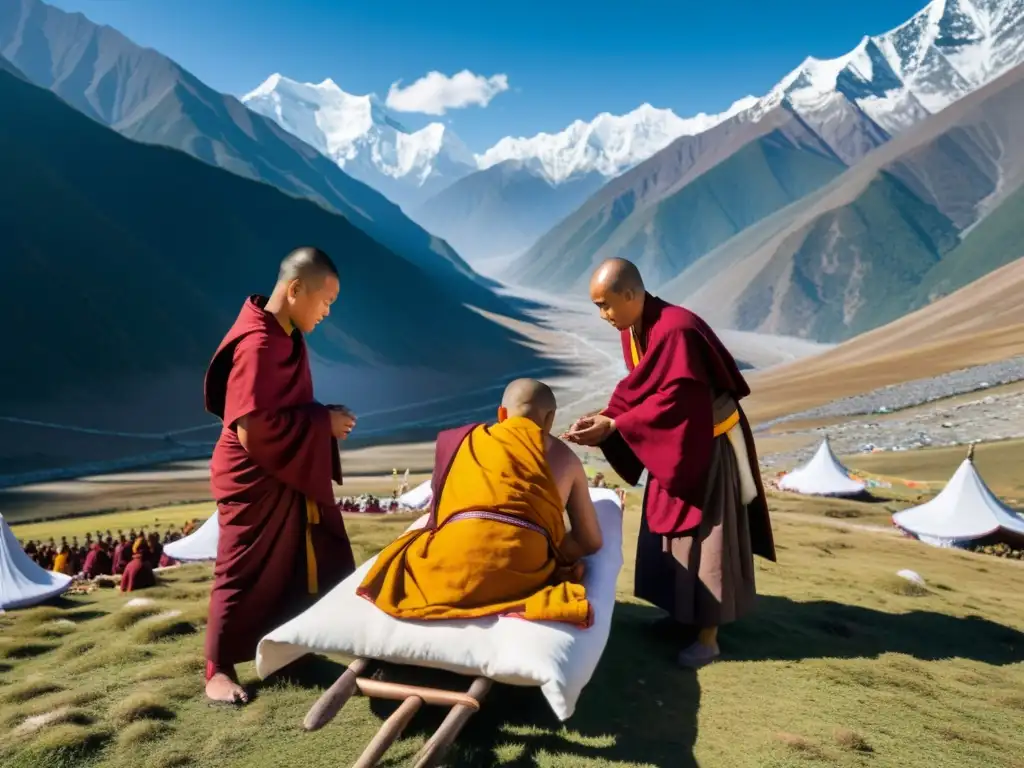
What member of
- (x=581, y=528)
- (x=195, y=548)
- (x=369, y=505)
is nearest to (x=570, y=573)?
(x=581, y=528)

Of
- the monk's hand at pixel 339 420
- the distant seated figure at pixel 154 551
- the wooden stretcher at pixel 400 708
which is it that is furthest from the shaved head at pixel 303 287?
the distant seated figure at pixel 154 551

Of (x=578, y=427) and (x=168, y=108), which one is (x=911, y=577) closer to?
(x=578, y=427)

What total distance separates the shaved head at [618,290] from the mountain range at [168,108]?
446 feet

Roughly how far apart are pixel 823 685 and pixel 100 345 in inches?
2709

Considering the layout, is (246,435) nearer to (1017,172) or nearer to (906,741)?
(906,741)

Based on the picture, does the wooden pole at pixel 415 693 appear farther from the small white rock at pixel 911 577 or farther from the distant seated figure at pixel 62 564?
the distant seated figure at pixel 62 564

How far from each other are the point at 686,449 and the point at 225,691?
4005 mm

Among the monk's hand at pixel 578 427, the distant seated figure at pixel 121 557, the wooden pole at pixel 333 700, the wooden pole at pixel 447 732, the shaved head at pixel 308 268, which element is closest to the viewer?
the wooden pole at pixel 447 732

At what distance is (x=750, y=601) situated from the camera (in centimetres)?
631

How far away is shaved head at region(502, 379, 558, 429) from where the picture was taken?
538 centimetres

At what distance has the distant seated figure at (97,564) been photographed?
1419cm

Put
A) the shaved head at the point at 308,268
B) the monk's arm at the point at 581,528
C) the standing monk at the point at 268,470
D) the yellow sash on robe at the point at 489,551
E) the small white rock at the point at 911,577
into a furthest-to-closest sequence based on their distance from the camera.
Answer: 1. the small white rock at the point at 911,577
2. the monk's arm at the point at 581,528
3. the shaved head at the point at 308,268
4. the standing monk at the point at 268,470
5. the yellow sash on robe at the point at 489,551

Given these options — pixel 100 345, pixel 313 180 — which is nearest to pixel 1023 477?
pixel 100 345

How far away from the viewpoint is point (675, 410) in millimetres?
6062
